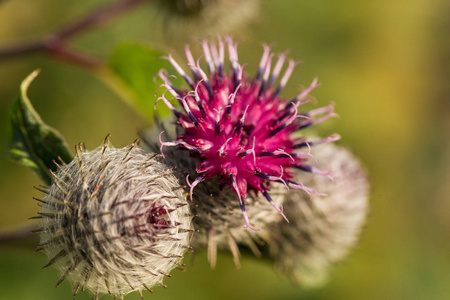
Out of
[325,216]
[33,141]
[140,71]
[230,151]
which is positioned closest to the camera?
[230,151]

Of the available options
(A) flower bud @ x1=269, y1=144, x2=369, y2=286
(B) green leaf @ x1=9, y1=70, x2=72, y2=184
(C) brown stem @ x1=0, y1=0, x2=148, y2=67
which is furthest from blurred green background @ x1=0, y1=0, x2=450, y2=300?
(B) green leaf @ x1=9, y1=70, x2=72, y2=184

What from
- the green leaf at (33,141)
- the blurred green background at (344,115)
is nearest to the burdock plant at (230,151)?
the green leaf at (33,141)

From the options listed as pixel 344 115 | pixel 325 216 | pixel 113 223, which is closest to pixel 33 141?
pixel 113 223

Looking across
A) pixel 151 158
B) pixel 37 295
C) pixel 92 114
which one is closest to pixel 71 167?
pixel 151 158

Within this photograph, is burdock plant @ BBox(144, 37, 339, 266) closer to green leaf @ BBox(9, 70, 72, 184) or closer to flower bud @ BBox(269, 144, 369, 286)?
green leaf @ BBox(9, 70, 72, 184)

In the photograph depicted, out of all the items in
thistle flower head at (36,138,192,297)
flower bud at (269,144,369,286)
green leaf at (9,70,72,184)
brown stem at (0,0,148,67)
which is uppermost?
brown stem at (0,0,148,67)

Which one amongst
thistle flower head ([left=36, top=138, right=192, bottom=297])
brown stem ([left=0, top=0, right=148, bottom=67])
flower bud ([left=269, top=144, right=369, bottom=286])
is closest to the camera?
thistle flower head ([left=36, top=138, right=192, bottom=297])

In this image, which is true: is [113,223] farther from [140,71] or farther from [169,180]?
[140,71]
